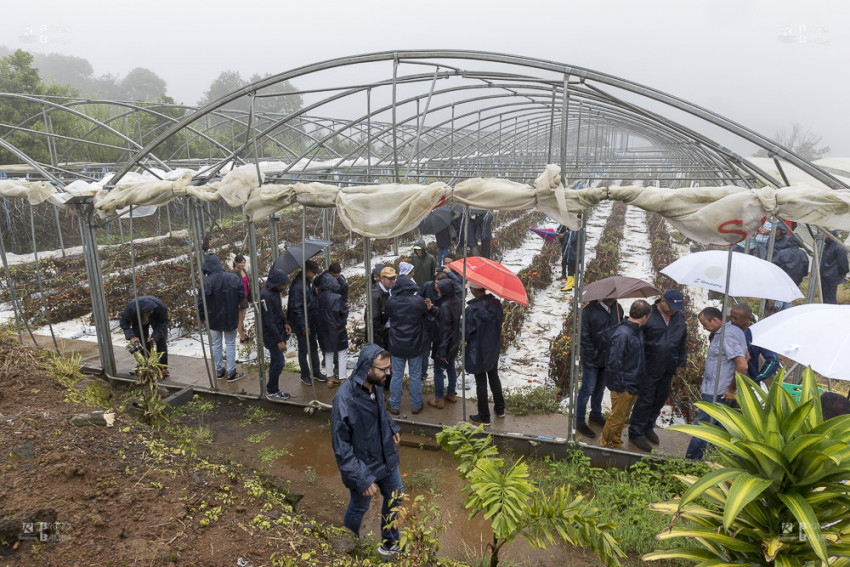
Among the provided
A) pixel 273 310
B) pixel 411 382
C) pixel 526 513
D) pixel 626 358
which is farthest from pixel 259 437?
pixel 626 358

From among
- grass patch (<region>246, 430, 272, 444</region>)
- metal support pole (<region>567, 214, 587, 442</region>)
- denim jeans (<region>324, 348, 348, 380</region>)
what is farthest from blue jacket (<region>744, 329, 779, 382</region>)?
grass patch (<region>246, 430, 272, 444</region>)

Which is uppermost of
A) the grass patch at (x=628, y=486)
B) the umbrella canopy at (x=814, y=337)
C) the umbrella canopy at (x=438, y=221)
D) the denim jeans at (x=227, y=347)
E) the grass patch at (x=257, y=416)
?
the umbrella canopy at (x=814, y=337)

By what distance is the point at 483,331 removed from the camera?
5.30 meters

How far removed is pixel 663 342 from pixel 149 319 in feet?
20.5

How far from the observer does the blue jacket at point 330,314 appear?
20.2 feet

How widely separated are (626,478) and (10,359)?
23.0ft

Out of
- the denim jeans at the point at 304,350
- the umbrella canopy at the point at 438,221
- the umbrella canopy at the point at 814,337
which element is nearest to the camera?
the umbrella canopy at the point at 814,337

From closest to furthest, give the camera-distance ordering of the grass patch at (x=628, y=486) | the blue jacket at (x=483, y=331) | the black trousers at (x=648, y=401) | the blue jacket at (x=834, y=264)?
the grass patch at (x=628, y=486) → the black trousers at (x=648, y=401) → the blue jacket at (x=483, y=331) → the blue jacket at (x=834, y=264)

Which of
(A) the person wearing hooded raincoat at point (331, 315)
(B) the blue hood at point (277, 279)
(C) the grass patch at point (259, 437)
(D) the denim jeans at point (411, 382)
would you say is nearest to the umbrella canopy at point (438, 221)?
(A) the person wearing hooded raincoat at point (331, 315)

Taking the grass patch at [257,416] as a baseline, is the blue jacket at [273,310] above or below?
above

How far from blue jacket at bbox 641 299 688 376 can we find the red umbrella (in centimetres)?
129

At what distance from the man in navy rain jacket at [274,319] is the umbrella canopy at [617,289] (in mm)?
3564

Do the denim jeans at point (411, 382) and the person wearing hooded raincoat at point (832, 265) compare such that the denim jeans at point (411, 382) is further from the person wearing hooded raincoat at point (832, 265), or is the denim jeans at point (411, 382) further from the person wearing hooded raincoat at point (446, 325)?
the person wearing hooded raincoat at point (832, 265)

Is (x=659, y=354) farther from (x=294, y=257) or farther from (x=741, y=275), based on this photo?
(x=294, y=257)
